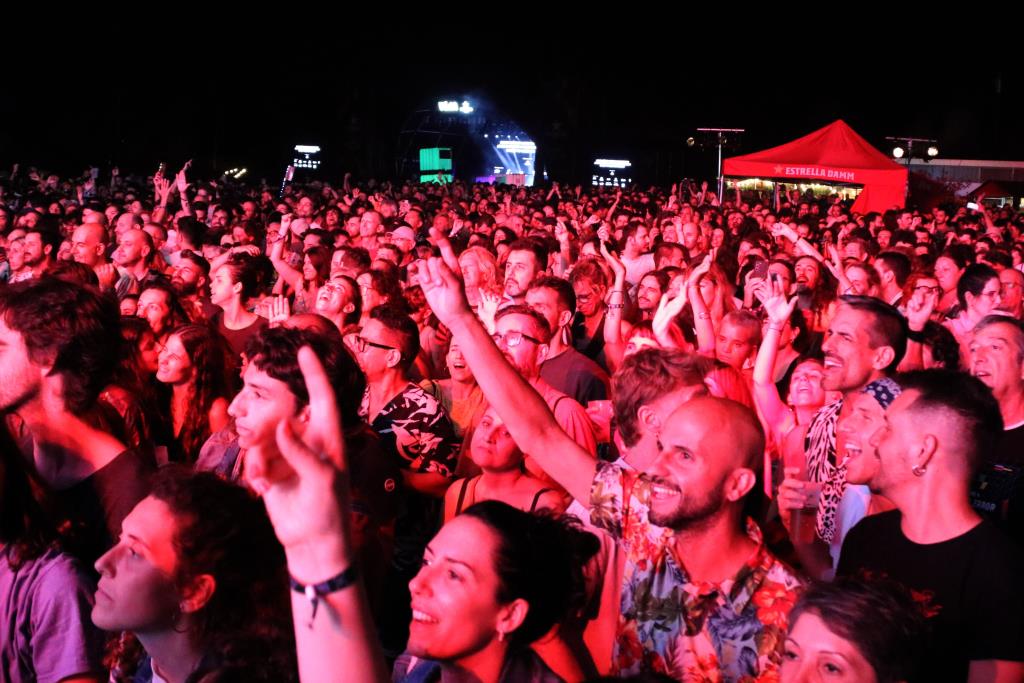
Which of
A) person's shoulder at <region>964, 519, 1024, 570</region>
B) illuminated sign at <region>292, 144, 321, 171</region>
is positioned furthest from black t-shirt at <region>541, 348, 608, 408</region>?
illuminated sign at <region>292, 144, 321, 171</region>

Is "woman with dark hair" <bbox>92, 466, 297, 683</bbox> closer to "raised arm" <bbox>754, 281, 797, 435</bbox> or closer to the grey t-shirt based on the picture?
the grey t-shirt

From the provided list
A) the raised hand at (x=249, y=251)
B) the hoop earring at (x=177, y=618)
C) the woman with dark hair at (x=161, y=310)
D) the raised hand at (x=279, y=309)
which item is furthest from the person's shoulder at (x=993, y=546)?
the raised hand at (x=249, y=251)

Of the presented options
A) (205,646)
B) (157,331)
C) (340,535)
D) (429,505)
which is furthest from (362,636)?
(157,331)

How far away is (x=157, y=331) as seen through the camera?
19.2 ft

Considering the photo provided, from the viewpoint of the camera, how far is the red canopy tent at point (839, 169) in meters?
21.7

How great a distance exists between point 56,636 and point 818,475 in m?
2.73

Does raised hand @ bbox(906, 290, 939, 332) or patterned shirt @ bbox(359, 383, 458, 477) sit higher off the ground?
raised hand @ bbox(906, 290, 939, 332)

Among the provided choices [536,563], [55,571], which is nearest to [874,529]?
[536,563]

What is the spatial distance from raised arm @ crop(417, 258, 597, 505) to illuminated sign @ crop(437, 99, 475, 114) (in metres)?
46.9

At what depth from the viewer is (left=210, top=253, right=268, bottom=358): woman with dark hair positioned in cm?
655

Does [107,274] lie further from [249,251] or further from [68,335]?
[68,335]

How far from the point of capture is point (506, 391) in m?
3.28

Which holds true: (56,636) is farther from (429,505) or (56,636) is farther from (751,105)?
(751,105)

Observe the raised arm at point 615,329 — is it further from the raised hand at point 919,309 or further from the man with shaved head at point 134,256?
the man with shaved head at point 134,256
